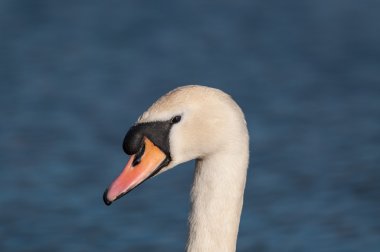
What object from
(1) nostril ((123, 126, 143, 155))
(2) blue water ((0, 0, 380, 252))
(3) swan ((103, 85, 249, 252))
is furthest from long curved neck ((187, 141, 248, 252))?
(2) blue water ((0, 0, 380, 252))

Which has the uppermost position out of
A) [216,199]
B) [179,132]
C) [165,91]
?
[165,91]

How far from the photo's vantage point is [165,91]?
1380 cm

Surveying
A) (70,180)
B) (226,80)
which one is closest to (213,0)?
(226,80)

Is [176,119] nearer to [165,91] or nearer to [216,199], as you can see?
[216,199]

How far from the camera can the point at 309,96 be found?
46.0ft

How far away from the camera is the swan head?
728 centimetres

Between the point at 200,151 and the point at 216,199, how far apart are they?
280mm

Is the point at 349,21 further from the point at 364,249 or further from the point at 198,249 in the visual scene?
the point at 198,249

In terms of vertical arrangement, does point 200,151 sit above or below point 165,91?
below

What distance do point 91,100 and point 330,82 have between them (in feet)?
8.52

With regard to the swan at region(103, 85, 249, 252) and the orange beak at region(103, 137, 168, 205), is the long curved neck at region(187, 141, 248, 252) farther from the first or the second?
the orange beak at region(103, 137, 168, 205)

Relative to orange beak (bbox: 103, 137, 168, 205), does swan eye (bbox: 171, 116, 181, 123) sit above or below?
above

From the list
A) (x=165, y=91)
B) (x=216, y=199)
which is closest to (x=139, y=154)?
(x=216, y=199)

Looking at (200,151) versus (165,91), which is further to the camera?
(165,91)
